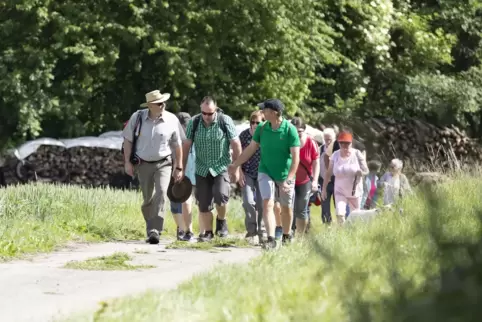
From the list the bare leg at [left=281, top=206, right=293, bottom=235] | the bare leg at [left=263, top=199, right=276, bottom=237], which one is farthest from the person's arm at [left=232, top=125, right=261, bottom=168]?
the bare leg at [left=281, top=206, right=293, bottom=235]

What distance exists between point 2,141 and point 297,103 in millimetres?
Answer: 6771

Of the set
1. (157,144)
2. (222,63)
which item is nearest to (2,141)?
(222,63)

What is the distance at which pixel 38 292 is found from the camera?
8.87m

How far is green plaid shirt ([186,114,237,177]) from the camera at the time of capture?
49.4 ft

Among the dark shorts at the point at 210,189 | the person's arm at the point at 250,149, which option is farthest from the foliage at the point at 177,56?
the person's arm at the point at 250,149

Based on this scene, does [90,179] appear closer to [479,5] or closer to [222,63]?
[222,63]

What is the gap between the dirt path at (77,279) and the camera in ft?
26.3

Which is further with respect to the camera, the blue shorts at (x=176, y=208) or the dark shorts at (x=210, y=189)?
the blue shorts at (x=176, y=208)

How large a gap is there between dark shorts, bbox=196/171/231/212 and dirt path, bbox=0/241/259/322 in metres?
1.72

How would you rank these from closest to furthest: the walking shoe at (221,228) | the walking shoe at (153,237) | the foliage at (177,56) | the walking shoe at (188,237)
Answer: the walking shoe at (153,237) < the walking shoe at (188,237) < the walking shoe at (221,228) < the foliage at (177,56)

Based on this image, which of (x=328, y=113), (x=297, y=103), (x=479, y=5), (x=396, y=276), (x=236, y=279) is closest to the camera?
(x=396, y=276)

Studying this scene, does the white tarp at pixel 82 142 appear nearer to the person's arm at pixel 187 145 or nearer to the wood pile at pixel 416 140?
the wood pile at pixel 416 140

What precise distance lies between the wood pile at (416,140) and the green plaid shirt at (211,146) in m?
16.7

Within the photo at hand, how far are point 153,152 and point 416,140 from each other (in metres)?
19.4
